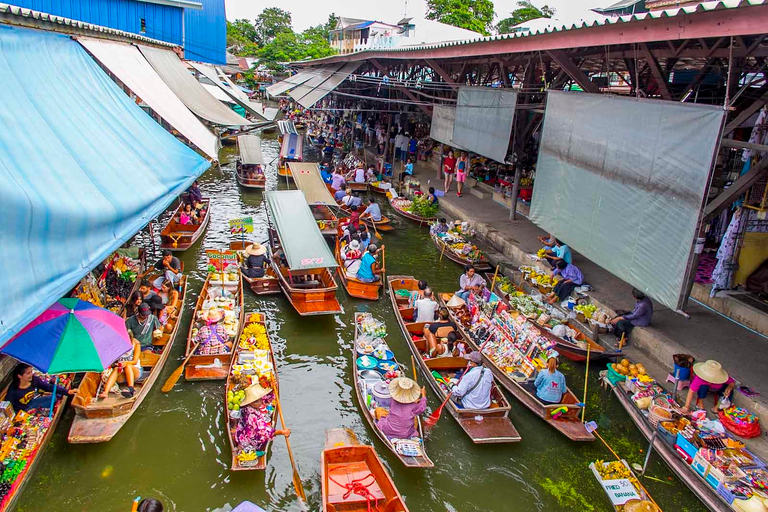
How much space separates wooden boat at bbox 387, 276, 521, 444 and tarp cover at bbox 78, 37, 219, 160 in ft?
18.7

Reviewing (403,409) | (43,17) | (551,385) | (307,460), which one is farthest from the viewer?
(43,17)

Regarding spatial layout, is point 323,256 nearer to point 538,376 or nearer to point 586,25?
point 538,376

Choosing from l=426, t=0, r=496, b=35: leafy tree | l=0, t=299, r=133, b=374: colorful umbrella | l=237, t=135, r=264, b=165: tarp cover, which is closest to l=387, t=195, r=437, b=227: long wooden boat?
l=237, t=135, r=264, b=165: tarp cover

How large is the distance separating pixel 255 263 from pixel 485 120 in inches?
288

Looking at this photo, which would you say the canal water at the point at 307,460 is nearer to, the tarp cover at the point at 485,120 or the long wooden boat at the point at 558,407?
the long wooden boat at the point at 558,407

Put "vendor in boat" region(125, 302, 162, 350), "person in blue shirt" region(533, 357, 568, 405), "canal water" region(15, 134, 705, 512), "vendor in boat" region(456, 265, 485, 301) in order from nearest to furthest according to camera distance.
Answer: "canal water" region(15, 134, 705, 512) < "person in blue shirt" region(533, 357, 568, 405) < "vendor in boat" region(125, 302, 162, 350) < "vendor in boat" region(456, 265, 485, 301)

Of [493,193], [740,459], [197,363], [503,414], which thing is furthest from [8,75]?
[493,193]

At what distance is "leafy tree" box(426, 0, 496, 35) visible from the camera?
154ft

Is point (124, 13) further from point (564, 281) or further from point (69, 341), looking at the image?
point (564, 281)

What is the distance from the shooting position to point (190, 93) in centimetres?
1488

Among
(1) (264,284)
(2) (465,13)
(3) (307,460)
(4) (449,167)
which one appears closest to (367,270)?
(1) (264,284)

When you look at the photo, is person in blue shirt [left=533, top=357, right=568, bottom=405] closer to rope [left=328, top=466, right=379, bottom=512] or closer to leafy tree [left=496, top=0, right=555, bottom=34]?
rope [left=328, top=466, right=379, bottom=512]

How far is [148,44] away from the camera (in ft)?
55.9

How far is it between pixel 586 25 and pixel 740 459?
658cm
